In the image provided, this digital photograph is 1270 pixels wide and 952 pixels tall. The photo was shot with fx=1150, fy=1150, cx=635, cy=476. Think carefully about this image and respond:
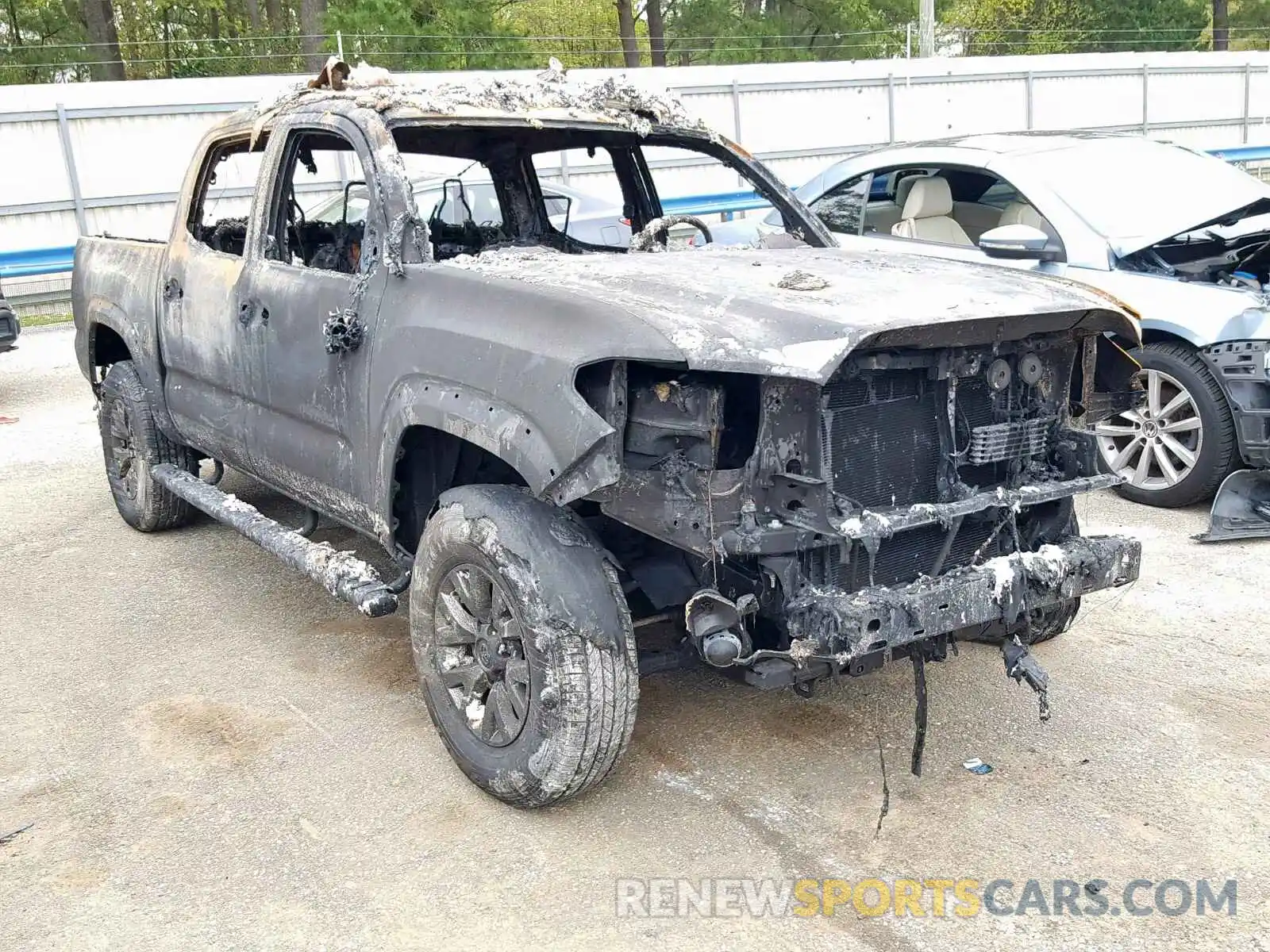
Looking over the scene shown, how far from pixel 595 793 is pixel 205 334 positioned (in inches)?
103

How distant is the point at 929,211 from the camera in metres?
6.79

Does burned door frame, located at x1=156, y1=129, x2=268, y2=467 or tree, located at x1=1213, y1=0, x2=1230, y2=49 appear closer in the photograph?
burned door frame, located at x1=156, y1=129, x2=268, y2=467

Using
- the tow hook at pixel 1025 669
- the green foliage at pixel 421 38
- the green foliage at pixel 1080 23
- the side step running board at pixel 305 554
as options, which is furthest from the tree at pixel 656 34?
the tow hook at pixel 1025 669

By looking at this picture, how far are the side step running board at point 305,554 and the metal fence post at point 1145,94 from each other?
2138cm

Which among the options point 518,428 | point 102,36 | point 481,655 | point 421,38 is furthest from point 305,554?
point 102,36

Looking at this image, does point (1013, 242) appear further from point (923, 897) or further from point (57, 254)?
point (57, 254)

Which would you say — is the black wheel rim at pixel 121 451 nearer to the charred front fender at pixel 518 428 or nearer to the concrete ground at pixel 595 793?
the concrete ground at pixel 595 793

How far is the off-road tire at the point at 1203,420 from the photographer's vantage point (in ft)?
17.7

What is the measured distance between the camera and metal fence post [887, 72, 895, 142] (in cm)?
1900

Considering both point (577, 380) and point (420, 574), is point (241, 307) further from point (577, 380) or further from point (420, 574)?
point (577, 380)

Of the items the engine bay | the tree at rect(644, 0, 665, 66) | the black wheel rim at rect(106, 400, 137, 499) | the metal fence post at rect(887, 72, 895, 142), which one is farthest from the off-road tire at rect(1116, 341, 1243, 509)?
the tree at rect(644, 0, 665, 66)

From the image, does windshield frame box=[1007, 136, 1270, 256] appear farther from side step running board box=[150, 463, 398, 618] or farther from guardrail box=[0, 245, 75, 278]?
guardrail box=[0, 245, 75, 278]

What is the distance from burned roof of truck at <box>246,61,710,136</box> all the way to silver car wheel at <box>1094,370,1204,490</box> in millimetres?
2661

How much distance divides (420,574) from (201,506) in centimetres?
185
